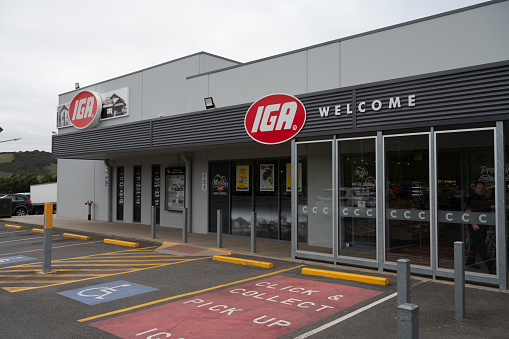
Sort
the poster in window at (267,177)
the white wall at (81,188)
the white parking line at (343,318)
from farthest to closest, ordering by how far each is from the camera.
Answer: the white wall at (81,188), the poster in window at (267,177), the white parking line at (343,318)

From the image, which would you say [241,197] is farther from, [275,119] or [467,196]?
[467,196]

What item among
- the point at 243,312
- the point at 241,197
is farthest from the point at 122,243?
the point at 243,312

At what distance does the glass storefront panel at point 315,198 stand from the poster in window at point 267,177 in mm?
3451

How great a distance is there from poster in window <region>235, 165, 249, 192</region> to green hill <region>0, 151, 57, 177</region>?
87.1 metres

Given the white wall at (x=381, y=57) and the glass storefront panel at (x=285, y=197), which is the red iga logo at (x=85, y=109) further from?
the glass storefront panel at (x=285, y=197)

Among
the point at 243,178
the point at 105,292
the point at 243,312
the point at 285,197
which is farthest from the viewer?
the point at 243,178

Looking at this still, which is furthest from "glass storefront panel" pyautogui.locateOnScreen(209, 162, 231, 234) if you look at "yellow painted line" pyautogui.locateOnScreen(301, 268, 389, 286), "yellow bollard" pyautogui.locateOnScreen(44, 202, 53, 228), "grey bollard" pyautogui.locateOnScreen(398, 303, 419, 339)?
"grey bollard" pyautogui.locateOnScreen(398, 303, 419, 339)

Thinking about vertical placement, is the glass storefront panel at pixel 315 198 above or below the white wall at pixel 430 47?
below

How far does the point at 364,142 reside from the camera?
9.53 m

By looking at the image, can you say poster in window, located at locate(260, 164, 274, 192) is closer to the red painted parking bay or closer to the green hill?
the red painted parking bay

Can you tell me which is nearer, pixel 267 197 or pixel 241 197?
pixel 267 197

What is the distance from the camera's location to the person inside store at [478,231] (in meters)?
7.79

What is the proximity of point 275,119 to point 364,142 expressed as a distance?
8.75ft

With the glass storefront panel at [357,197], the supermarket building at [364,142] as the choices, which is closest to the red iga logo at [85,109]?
the supermarket building at [364,142]
